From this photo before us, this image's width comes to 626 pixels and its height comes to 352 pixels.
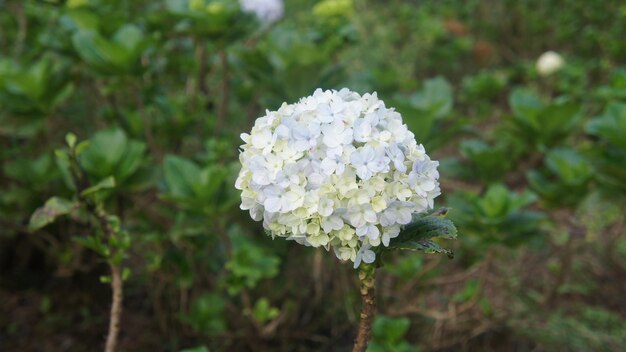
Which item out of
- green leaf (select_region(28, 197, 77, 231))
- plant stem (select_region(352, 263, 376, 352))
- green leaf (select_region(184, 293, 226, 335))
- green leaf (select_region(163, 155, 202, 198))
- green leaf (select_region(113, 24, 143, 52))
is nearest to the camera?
plant stem (select_region(352, 263, 376, 352))

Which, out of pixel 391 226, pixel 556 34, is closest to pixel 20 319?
pixel 391 226

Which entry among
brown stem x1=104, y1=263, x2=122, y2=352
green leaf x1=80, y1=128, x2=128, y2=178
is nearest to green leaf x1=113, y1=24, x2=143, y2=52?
green leaf x1=80, y1=128, x2=128, y2=178

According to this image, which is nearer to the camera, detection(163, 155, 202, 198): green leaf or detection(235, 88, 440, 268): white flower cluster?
detection(235, 88, 440, 268): white flower cluster

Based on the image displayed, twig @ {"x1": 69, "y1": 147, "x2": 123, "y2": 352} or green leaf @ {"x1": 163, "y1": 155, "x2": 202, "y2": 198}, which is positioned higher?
green leaf @ {"x1": 163, "y1": 155, "x2": 202, "y2": 198}

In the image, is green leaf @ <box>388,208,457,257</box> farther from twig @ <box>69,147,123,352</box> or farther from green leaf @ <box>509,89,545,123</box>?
green leaf @ <box>509,89,545,123</box>

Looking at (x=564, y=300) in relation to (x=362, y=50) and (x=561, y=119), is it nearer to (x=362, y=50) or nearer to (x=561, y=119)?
(x=561, y=119)

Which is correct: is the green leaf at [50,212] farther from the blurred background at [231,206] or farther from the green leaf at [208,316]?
the green leaf at [208,316]

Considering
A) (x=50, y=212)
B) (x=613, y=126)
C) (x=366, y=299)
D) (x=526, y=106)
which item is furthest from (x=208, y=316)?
(x=613, y=126)
